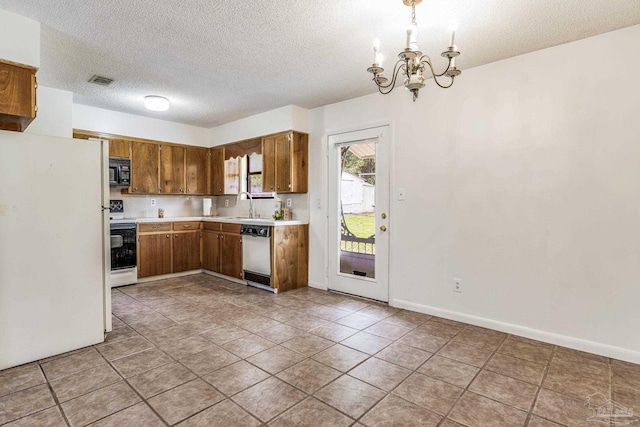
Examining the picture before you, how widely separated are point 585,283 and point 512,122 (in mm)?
1484

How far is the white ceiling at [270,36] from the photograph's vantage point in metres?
2.21

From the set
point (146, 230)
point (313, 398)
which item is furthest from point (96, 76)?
point (313, 398)

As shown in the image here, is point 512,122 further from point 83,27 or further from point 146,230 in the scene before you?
point 146,230

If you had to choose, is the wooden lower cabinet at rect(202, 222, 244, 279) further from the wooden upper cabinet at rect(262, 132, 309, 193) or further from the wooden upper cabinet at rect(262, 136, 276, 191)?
the wooden upper cabinet at rect(262, 132, 309, 193)

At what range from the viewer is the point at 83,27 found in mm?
2496

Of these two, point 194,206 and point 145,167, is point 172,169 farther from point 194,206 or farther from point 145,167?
point 194,206

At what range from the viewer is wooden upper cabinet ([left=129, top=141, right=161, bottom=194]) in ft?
16.3

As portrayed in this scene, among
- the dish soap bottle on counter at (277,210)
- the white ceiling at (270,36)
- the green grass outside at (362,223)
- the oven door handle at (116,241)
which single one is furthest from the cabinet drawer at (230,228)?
the white ceiling at (270,36)

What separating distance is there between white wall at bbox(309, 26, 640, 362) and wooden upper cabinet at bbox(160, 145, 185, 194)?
361cm

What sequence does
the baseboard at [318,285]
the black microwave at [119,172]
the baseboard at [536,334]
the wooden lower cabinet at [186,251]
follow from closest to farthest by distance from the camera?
1. the baseboard at [536,334]
2. the baseboard at [318,285]
3. the black microwave at [119,172]
4. the wooden lower cabinet at [186,251]

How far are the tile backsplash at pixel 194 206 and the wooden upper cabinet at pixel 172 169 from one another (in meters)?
0.28

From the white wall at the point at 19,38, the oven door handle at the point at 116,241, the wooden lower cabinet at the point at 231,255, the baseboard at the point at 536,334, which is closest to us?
the white wall at the point at 19,38

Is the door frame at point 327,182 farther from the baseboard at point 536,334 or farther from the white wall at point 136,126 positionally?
the white wall at point 136,126

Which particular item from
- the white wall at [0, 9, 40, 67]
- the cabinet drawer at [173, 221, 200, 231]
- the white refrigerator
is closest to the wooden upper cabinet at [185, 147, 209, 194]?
the cabinet drawer at [173, 221, 200, 231]
